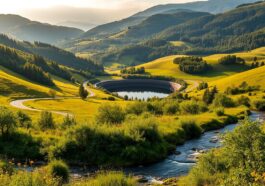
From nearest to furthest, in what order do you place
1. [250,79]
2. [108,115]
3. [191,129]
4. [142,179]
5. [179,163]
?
[142,179], [179,163], [191,129], [108,115], [250,79]

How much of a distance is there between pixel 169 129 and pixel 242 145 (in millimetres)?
44860

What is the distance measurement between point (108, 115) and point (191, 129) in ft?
68.3

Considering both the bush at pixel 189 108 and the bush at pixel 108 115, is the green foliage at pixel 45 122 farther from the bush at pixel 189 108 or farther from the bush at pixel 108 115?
the bush at pixel 189 108

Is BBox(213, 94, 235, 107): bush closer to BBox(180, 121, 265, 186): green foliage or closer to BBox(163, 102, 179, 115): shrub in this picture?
BBox(163, 102, 179, 115): shrub

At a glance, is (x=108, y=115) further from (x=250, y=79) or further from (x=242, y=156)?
(x=250, y=79)

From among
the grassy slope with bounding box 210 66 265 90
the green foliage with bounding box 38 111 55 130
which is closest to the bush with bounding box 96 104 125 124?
the green foliage with bounding box 38 111 55 130

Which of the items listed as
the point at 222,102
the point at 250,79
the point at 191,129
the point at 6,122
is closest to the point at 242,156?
the point at 6,122

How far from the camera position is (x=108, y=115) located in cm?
8519

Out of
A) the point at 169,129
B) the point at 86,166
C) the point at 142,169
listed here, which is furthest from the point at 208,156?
the point at 169,129

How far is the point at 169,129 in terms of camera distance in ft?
254

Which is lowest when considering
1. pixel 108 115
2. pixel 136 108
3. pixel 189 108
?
pixel 189 108

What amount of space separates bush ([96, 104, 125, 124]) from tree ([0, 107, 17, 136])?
23223mm

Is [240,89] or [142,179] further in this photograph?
[240,89]

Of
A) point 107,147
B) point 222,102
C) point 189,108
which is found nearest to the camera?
point 107,147
